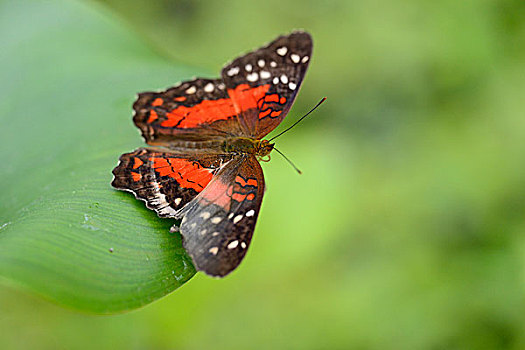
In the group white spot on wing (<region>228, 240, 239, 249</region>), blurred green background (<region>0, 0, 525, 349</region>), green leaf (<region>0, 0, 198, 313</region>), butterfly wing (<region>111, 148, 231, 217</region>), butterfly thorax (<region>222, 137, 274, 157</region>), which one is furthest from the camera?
blurred green background (<region>0, 0, 525, 349</region>)

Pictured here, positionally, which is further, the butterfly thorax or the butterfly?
the butterfly thorax

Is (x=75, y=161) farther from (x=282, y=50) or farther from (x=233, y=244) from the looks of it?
(x=282, y=50)

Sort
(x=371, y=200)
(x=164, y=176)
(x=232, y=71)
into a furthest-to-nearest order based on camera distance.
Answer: (x=371, y=200), (x=232, y=71), (x=164, y=176)

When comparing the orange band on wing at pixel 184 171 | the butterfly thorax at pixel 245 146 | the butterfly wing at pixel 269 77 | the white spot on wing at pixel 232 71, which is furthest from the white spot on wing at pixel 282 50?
the orange band on wing at pixel 184 171

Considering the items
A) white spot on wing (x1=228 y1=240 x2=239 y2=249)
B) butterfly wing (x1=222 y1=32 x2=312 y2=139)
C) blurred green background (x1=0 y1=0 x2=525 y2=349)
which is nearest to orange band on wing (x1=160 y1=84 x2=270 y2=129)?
butterfly wing (x1=222 y1=32 x2=312 y2=139)

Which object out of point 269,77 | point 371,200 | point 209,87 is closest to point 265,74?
point 269,77

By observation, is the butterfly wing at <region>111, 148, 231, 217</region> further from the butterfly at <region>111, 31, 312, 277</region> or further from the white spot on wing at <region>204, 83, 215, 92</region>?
the white spot on wing at <region>204, 83, 215, 92</region>

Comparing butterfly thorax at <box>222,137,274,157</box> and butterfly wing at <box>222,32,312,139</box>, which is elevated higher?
butterfly wing at <box>222,32,312,139</box>

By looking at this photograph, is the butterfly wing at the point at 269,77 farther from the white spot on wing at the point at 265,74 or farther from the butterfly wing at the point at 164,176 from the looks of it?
the butterfly wing at the point at 164,176
